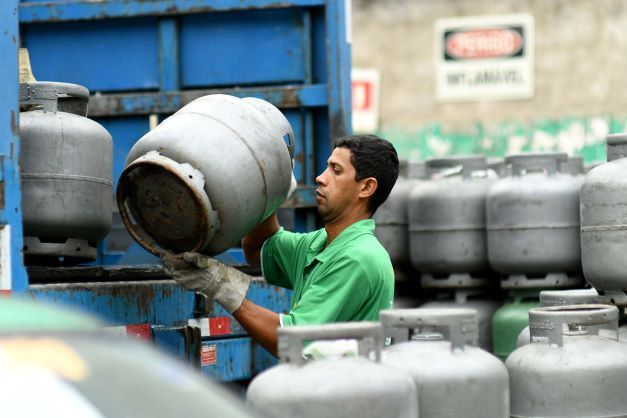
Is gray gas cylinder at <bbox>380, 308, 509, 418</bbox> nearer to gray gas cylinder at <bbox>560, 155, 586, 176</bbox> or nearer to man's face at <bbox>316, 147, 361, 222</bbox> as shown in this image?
man's face at <bbox>316, 147, 361, 222</bbox>

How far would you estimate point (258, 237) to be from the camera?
4.21m

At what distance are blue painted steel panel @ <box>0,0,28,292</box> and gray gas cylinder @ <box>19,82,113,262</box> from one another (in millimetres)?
226

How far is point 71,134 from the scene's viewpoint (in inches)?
151

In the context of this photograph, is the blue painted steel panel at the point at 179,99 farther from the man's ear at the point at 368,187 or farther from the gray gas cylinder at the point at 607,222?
the man's ear at the point at 368,187

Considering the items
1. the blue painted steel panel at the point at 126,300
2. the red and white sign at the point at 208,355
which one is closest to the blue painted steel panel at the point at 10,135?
the blue painted steel panel at the point at 126,300

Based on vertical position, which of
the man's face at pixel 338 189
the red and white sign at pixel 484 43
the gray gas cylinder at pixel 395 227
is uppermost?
the red and white sign at pixel 484 43

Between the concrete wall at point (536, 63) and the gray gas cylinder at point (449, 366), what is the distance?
33.8 ft

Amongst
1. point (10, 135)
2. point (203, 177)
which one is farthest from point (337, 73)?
point (10, 135)

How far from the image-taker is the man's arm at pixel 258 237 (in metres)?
4.16

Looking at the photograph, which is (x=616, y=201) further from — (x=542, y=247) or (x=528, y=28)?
(x=528, y=28)

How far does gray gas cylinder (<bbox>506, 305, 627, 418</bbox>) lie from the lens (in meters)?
3.60

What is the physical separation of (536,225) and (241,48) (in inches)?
64.5

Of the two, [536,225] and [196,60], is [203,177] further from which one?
[536,225]

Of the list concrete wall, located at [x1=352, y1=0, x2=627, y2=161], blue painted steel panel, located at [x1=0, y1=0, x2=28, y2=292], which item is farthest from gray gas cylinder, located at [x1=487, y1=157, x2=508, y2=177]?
concrete wall, located at [x1=352, y1=0, x2=627, y2=161]
